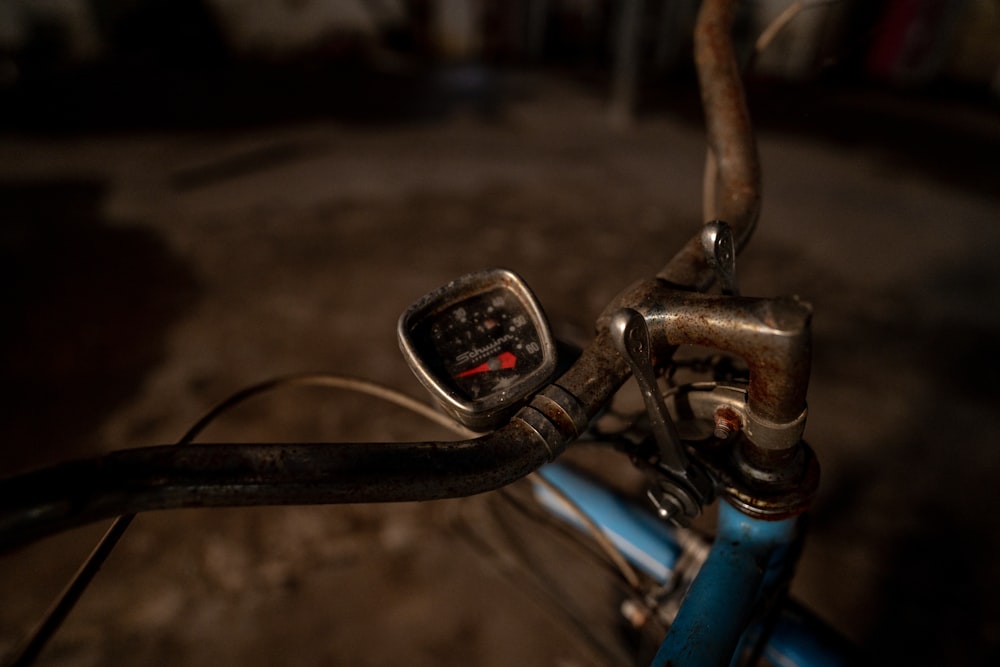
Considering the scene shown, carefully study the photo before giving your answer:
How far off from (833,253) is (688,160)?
179 cm

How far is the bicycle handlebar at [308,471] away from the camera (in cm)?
44

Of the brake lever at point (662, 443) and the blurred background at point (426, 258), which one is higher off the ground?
the brake lever at point (662, 443)

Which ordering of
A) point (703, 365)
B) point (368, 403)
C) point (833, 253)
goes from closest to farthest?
1. point (703, 365)
2. point (368, 403)
3. point (833, 253)

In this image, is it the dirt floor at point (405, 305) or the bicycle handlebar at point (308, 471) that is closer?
the bicycle handlebar at point (308, 471)

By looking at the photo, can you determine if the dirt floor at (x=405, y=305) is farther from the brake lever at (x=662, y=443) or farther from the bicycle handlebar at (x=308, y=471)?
the bicycle handlebar at (x=308, y=471)

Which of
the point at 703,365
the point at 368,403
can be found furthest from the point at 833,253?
the point at 703,365

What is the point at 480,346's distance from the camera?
84 centimetres

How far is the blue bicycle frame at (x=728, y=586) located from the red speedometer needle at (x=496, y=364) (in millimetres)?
434

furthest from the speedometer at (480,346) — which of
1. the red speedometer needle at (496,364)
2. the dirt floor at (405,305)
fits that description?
the dirt floor at (405,305)

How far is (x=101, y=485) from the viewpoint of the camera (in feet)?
1.49

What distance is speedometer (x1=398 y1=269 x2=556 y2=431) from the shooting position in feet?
2.47

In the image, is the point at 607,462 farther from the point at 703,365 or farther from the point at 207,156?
the point at 207,156

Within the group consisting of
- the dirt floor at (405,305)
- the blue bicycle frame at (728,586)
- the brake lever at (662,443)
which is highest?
the brake lever at (662,443)

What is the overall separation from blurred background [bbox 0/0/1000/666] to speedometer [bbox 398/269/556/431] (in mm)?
400
